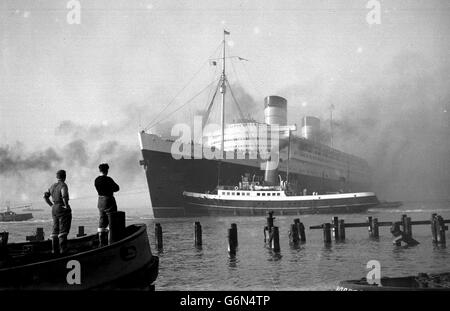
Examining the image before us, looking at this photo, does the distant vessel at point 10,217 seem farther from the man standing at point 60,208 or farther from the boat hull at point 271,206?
the man standing at point 60,208

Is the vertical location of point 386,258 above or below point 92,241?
below

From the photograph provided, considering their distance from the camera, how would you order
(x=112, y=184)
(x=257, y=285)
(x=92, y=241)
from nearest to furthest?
(x=112, y=184) → (x=92, y=241) → (x=257, y=285)

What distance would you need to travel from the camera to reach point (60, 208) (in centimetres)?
587

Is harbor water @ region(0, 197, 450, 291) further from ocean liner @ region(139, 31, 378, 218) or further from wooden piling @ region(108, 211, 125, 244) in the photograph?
ocean liner @ region(139, 31, 378, 218)

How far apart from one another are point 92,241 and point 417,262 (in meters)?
11.2

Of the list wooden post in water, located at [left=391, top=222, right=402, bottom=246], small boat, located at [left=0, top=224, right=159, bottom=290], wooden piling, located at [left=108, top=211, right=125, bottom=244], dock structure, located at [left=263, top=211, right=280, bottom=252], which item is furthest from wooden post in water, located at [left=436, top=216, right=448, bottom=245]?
wooden piling, located at [left=108, top=211, right=125, bottom=244]

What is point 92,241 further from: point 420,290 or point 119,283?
point 420,290

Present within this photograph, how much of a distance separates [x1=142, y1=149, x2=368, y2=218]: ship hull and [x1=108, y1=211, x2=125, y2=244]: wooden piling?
32836mm

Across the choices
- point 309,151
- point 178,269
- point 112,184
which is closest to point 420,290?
point 112,184

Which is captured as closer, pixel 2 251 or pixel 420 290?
pixel 420 290

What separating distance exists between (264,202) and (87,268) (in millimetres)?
33552

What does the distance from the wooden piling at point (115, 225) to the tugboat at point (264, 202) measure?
1255 inches

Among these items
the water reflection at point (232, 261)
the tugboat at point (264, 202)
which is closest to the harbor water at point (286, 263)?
the water reflection at point (232, 261)

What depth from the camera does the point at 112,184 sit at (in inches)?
244
